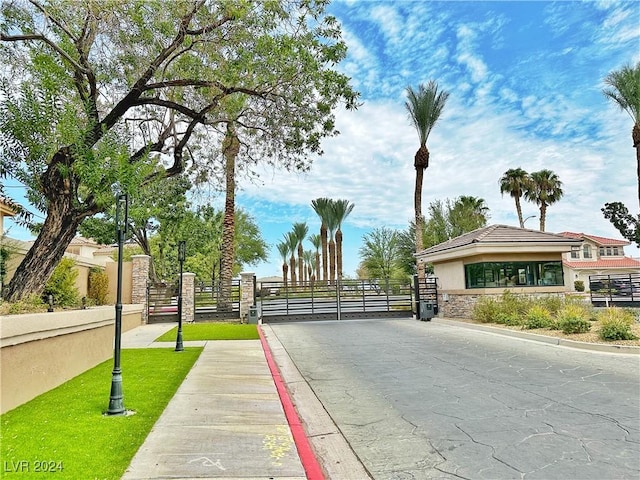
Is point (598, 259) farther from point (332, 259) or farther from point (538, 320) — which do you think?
point (538, 320)

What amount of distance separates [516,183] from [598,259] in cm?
1370

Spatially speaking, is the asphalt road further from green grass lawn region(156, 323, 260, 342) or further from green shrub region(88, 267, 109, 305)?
green shrub region(88, 267, 109, 305)

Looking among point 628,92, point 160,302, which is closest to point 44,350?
point 160,302

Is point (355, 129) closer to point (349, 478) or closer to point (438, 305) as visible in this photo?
point (438, 305)

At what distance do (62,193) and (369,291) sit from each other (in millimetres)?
17269

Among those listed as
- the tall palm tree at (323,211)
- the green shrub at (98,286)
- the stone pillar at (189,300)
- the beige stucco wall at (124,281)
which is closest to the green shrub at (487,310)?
the stone pillar at (189,300)

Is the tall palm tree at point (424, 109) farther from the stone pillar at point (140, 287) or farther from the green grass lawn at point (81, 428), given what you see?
the green grass lawn at point (81, 428)

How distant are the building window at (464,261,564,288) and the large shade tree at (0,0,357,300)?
11338mm

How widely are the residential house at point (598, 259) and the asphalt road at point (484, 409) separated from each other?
1549 inches

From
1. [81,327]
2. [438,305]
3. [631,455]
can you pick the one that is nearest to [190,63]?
[81,327]

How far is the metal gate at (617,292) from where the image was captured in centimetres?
2330

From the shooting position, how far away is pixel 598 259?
47.6 m

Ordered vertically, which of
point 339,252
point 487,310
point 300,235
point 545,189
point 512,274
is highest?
point 545,189

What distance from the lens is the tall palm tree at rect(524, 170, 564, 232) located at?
44.4m
